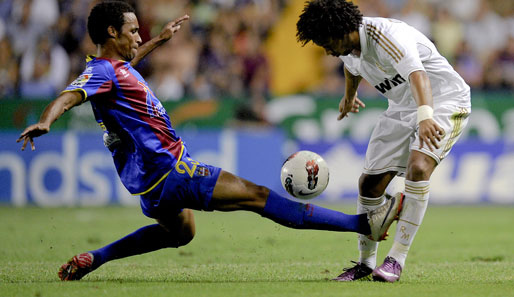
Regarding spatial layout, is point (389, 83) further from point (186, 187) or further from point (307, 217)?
point (186, 187)

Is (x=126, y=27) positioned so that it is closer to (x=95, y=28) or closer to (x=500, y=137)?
(x=95, y=28)

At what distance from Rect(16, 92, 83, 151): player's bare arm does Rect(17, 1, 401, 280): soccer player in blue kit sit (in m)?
0.06

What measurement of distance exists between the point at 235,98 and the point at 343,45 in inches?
349

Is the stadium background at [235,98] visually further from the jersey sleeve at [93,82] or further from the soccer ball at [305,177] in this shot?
the jersey sleeve at [93,82]

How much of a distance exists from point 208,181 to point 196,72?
9989 mm

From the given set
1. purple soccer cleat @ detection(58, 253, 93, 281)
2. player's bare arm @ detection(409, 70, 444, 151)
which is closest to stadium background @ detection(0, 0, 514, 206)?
purple soccer cleat @ detection(58, 253, 93, 281)

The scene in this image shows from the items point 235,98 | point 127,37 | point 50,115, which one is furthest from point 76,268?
point 235,98

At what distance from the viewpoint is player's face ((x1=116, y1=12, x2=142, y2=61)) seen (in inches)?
234

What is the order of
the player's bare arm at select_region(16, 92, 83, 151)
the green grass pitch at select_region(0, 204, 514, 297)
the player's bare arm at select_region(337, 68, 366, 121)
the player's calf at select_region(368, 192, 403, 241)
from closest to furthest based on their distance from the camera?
the player's bare arm at select_region(16, 92, 83, 151) < the green grass pitch at select_region(0, 204, 514, 297) < the player's calf at select_region(368, 192, 403, 241) < the player's bare arm at select_region(337, 68, 366, 121)

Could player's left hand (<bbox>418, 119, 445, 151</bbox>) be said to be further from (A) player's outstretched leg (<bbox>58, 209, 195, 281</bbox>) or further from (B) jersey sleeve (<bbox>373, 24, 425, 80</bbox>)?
(A) player's outstretched leg (<bbox>58, 209, 195, 281</bbox>)

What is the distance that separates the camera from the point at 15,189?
44.8ft

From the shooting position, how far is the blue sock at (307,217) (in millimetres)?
5691

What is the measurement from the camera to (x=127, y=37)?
596 centimetres

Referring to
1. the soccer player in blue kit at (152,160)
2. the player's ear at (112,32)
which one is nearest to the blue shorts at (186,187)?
the soccer player in blue kit at (152,160)
